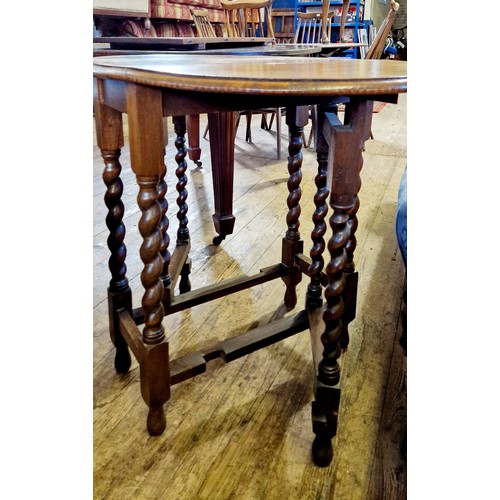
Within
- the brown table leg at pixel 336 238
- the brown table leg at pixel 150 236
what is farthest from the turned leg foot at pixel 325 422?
the brown table leg at pixel 150 236

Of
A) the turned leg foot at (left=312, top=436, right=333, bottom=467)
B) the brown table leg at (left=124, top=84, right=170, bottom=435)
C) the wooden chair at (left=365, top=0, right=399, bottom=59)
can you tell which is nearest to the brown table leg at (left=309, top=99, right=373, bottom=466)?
the turned leg foot at (left=312, top=436, right=333, bottom=467)

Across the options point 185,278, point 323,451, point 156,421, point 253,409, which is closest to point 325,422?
point 323,451

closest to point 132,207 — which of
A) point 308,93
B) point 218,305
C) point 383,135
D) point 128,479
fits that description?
point 218,305

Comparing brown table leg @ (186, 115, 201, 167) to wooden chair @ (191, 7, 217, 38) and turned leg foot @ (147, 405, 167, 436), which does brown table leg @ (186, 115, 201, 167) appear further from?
turned leg foot @ (147, 405, 167, 436)

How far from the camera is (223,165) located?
1.79 meters

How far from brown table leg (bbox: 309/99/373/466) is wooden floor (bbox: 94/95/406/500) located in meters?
0.08

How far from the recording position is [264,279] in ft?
4.21

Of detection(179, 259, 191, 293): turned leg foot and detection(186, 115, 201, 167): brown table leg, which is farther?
detection(186, 115, 201, 167): brown table leg

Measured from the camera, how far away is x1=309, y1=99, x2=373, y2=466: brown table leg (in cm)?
A: 72

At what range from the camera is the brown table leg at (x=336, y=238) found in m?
0.72

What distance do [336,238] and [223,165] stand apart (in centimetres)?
109

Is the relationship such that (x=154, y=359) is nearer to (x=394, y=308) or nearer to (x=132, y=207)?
(x=394, y=308)

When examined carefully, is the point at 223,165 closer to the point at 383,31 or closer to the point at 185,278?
the point at 185,278

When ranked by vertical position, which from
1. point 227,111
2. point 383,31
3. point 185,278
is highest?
point 383,31
